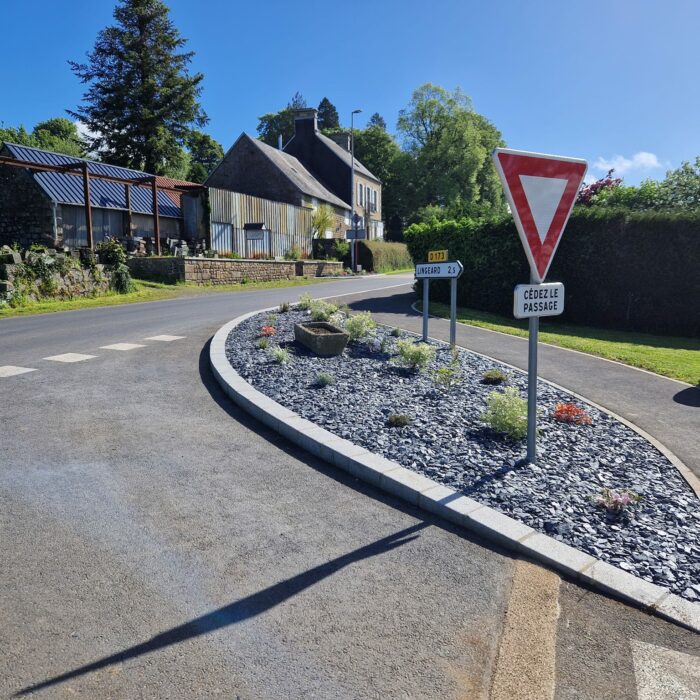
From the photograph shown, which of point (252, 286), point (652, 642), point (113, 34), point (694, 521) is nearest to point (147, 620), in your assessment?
point (652, 642)

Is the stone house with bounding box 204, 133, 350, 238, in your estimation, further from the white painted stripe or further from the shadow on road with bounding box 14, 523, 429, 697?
the shadow on road with bounding box 14, 523, 429, 697

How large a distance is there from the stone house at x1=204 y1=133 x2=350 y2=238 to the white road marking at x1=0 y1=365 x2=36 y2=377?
32083 mm

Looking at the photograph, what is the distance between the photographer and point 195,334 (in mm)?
10992

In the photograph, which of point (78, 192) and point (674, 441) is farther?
point (78, 192)

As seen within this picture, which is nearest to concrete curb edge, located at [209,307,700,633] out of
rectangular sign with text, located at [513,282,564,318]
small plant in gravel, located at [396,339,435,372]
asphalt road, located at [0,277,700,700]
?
asphalt road, located at [0,277,700,700]

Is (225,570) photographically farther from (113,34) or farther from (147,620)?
(113,34)

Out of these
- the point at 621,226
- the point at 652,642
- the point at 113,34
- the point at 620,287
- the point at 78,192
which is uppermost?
the point at 113,34

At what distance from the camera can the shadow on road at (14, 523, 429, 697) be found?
2285 mm

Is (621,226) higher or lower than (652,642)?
higher

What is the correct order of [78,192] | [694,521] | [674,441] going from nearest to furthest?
[694,521] → [674,441] → [78,192]

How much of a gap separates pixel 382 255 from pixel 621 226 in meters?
29.1

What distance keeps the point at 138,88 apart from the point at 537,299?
159 ft

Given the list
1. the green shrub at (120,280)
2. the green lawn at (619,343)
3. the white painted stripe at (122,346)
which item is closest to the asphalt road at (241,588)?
the white painted stripe at (122,346)

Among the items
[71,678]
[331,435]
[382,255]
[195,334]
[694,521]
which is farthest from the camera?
[382,255]
